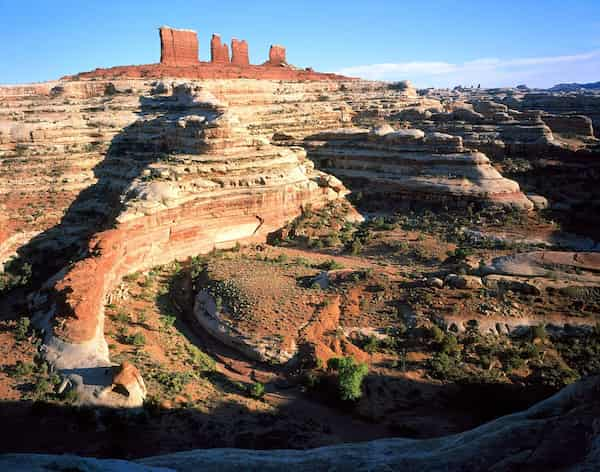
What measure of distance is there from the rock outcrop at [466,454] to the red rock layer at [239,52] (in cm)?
5249

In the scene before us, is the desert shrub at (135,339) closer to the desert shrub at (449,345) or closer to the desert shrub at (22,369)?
the desert shrub at (22,369)

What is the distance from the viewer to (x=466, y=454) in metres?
6.08

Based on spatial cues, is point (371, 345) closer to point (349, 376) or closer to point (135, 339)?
point (349, 376)

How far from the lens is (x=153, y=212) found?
1839 cm

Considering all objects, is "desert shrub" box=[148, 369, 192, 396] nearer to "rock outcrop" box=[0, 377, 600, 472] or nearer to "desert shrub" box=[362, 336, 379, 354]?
"rock outcrop" box=[0, 377, 600, 472]

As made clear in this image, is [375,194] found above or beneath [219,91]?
beneath

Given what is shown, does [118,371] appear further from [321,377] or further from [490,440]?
[490,440]

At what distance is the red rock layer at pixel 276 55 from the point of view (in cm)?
5819

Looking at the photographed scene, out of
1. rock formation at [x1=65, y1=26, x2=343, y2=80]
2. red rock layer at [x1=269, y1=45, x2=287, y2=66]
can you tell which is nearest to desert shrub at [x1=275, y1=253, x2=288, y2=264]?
rock formation at [x1=65, y1=26, x2=343, y2=80]

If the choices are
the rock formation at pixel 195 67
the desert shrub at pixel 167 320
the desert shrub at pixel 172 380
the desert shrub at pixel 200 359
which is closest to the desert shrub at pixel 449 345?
the desert shrub at pixel 200 359

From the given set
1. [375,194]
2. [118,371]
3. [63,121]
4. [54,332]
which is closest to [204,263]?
[54,332]

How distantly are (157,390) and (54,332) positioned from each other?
389cm

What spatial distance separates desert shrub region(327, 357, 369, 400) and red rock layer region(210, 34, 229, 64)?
155ft

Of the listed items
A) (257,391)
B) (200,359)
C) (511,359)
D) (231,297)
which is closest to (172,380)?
(200,359)
